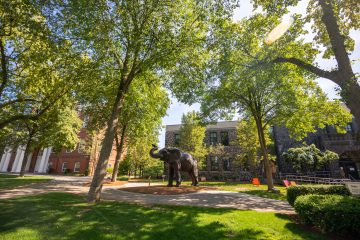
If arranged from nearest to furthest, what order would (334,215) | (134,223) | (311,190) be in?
(334,215)
(134,223)
(311,190)

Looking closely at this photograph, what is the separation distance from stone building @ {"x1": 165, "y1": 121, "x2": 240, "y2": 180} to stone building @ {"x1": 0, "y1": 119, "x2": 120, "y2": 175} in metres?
14.7

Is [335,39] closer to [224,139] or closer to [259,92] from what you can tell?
[259,92]

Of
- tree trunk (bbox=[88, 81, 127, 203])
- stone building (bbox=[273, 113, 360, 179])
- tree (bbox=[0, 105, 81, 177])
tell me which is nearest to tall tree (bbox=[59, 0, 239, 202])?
tree trunk (bbox=[88, 81, 127, 203])

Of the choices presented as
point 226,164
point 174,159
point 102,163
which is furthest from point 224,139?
point 102,163

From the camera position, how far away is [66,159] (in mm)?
39938

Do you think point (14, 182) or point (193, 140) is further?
point (193, 140)

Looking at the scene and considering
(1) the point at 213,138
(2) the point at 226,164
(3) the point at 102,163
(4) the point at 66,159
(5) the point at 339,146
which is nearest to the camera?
(3) the point at 102,163

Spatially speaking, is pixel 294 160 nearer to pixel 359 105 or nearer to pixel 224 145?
pixel 224 145

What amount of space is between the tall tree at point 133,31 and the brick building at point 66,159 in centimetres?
2505

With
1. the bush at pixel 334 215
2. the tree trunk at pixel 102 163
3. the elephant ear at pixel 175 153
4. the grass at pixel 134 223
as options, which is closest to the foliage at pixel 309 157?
the elephant ear at pixel 175 153

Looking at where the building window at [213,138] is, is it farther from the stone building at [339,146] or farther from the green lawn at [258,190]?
the green lawn at [258,190]

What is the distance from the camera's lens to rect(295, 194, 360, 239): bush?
17.7ft

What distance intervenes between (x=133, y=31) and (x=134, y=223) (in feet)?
31.1

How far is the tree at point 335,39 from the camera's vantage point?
7352 mm
